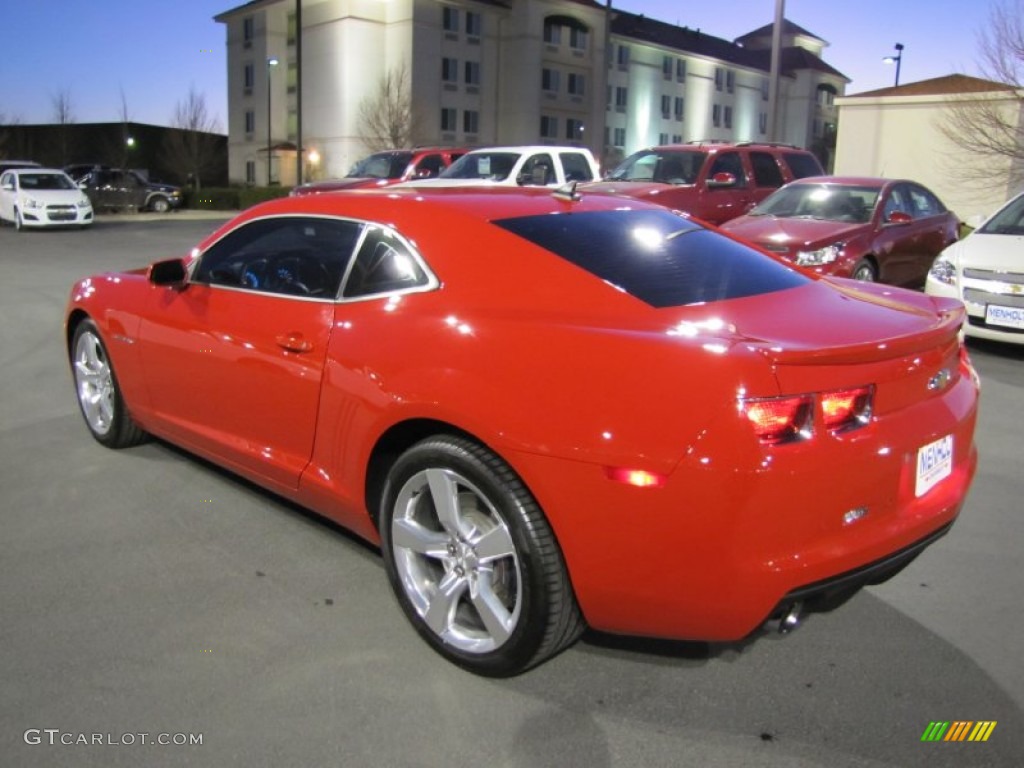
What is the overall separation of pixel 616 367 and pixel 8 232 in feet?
76.3

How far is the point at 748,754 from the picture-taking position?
252 centimetres

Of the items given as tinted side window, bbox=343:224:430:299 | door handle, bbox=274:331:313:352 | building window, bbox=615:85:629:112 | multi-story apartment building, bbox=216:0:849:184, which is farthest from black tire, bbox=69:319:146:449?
building window, bbox=615:85:629:112

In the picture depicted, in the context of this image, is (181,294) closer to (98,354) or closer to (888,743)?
(98,354)

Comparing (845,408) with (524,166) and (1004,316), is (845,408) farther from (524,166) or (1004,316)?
(524,166)

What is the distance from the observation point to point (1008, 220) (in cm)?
884

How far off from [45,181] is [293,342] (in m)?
23.1

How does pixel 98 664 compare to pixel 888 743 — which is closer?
pixel 888 743

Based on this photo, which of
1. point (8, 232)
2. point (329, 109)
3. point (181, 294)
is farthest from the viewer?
point (329, 109)

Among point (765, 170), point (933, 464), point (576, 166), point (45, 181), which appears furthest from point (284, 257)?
point (45, 181)

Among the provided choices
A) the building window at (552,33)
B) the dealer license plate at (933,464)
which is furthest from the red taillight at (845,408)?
the building window at (552,33)

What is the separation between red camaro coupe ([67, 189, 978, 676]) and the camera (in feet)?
7.98

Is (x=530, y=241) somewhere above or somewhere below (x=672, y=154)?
below

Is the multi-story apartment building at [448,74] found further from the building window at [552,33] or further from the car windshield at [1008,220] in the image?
the car windshield at [1008,220]

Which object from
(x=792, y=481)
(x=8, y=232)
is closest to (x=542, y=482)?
(x=792, y=481)
